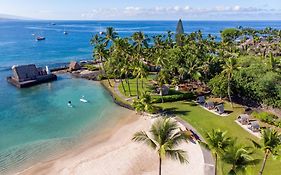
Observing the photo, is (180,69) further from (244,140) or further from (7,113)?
(7,113)

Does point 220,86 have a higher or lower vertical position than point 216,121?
higher

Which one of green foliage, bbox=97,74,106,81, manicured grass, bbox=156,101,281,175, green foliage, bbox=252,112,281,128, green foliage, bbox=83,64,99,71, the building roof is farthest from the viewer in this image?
green foliage, bbox=83,64,99,71

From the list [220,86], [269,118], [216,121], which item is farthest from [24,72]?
[269,118]

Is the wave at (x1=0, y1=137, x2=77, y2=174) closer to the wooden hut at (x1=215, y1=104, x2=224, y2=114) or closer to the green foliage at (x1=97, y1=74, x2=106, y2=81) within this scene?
the wooden hut at (x1=215, y1=104, x2=224, y2=114)

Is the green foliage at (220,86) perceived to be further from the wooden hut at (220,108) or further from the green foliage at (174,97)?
the wooden hut at (220,108)

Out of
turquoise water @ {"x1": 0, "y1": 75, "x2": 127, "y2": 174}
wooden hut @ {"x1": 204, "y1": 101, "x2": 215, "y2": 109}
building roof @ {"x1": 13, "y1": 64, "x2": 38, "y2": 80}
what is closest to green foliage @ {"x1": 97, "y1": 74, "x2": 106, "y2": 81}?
turquoise water @ {"x1": 0, "y1": 75, "x2": 127, "y2": 174}

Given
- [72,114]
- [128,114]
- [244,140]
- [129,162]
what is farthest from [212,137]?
[72,114]

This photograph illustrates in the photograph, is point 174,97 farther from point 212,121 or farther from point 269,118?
point 269,118

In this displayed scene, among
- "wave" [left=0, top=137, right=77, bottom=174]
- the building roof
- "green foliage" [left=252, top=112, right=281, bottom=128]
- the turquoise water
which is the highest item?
the building roof
